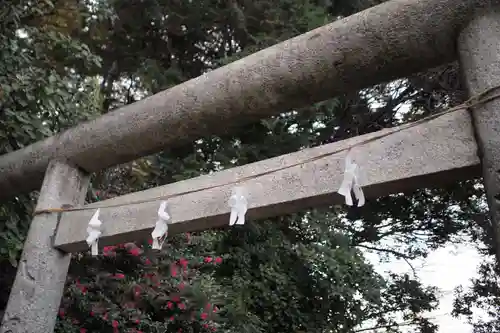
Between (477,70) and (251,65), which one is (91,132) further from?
(477,70)

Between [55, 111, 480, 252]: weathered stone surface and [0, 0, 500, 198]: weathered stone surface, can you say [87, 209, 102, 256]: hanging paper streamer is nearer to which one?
[55, 111, 480, 252]: weathered stone surface

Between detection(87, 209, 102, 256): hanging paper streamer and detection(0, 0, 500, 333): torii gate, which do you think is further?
detection(87, 209, 102, 256): hanging paper streamer

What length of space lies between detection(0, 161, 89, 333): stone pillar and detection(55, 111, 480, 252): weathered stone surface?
9 cm

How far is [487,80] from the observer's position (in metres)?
1.12

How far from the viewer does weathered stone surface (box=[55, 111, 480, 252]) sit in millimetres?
1185

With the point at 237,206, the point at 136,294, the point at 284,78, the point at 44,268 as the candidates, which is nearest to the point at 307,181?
the point at 237,206

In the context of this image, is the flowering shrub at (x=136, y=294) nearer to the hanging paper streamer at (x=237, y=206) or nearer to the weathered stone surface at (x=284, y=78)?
the weathered stone surface at (x=284, y=78)

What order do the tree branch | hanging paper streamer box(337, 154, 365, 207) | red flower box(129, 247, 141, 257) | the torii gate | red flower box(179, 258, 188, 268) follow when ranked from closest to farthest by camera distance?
the torii gate < hanging paper streamer box(337, 154, 365, 207) < red flower box(129, 247, 141, 257) < red flower box(179, 258, 188, 268) < the tree branch

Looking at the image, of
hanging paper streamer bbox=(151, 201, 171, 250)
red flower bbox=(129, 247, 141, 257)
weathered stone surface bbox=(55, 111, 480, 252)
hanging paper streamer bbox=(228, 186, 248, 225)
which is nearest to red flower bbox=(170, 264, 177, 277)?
red flower bbox=(129, 247, 141, 257)

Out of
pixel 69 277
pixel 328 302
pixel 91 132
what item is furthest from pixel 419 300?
pixel 91 132

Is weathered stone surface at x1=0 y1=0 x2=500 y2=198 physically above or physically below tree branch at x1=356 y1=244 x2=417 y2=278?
below

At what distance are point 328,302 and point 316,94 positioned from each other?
3.96 metres

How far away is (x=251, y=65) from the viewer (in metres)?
1.60

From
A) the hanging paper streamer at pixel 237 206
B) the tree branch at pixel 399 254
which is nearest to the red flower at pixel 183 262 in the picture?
the hanging paper streamer at pixel 237 206
